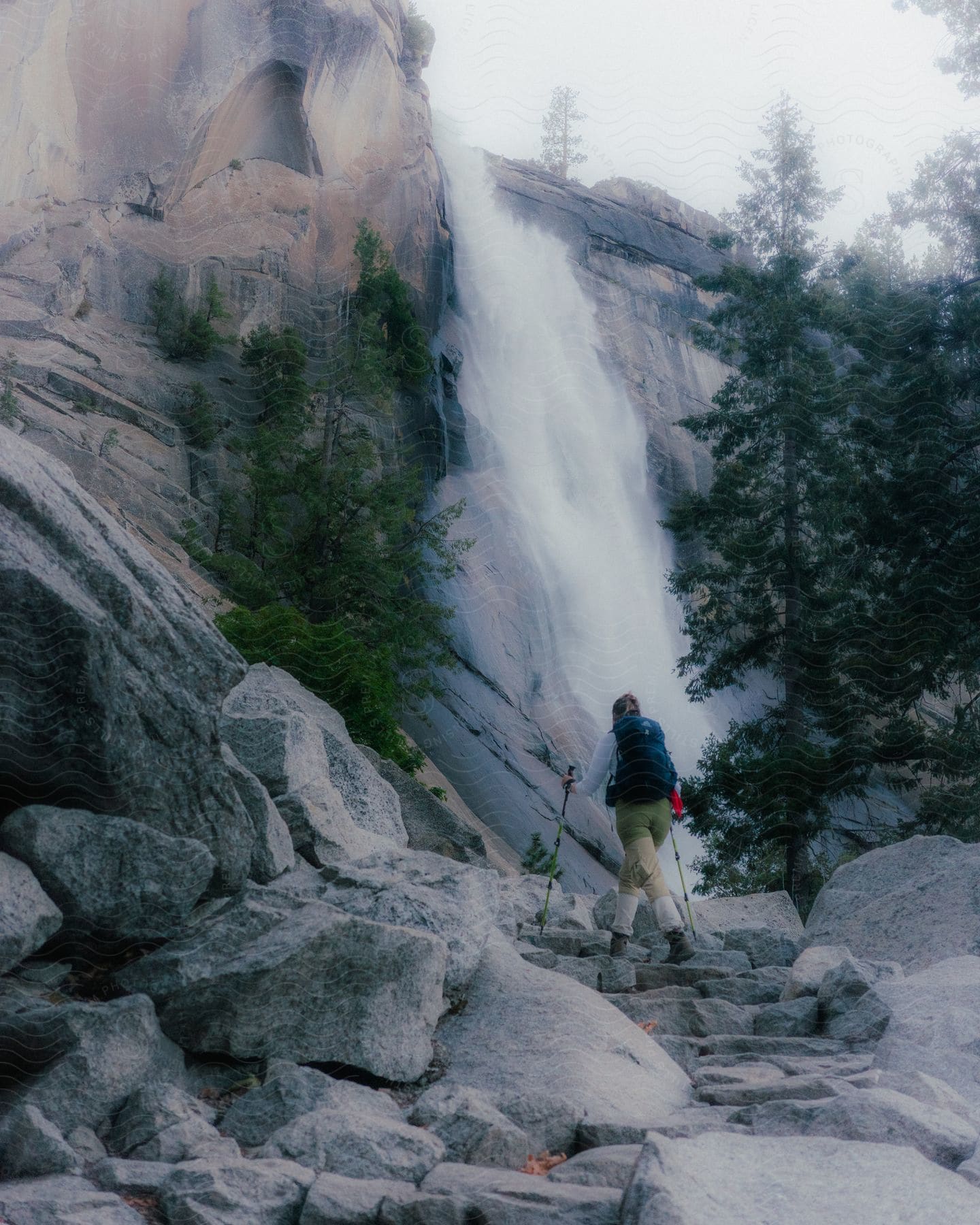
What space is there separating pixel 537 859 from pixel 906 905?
4.30m

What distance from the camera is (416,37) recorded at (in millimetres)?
17016

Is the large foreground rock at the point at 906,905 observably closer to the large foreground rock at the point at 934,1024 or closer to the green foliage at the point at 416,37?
the large foreground rock at the point at 934,1024

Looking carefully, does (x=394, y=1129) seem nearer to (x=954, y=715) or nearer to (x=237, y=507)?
(x=954, y=715)

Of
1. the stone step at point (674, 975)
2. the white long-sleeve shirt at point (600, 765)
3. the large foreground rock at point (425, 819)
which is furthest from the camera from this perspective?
the large foreground rock at point (425, 819)

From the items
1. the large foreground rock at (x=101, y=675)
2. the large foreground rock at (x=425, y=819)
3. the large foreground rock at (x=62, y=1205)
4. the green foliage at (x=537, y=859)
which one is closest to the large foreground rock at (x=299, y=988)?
the large foreground rock at (x=101, y=675)

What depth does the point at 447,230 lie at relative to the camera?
1520 cm

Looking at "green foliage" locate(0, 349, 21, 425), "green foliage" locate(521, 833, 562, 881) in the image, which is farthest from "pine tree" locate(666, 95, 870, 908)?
"green foliage" locate(0, 349, 21, 425)

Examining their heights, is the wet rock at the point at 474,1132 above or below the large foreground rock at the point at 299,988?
below

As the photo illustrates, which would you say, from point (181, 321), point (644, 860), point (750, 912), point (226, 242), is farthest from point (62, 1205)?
point (226, 242)

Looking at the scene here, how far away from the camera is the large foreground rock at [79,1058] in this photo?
192cm

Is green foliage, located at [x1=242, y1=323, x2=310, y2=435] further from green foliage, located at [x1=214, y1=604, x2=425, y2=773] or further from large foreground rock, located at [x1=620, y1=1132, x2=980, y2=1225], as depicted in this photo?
large foreground rock, located at [x1=620, y1=1132, x2=980, y2=1225]

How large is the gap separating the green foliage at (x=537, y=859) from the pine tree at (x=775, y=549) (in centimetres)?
103

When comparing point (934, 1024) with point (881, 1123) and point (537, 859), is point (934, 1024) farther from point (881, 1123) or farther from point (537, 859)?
point (537, 859)

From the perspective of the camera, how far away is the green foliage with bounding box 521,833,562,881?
749 cm
